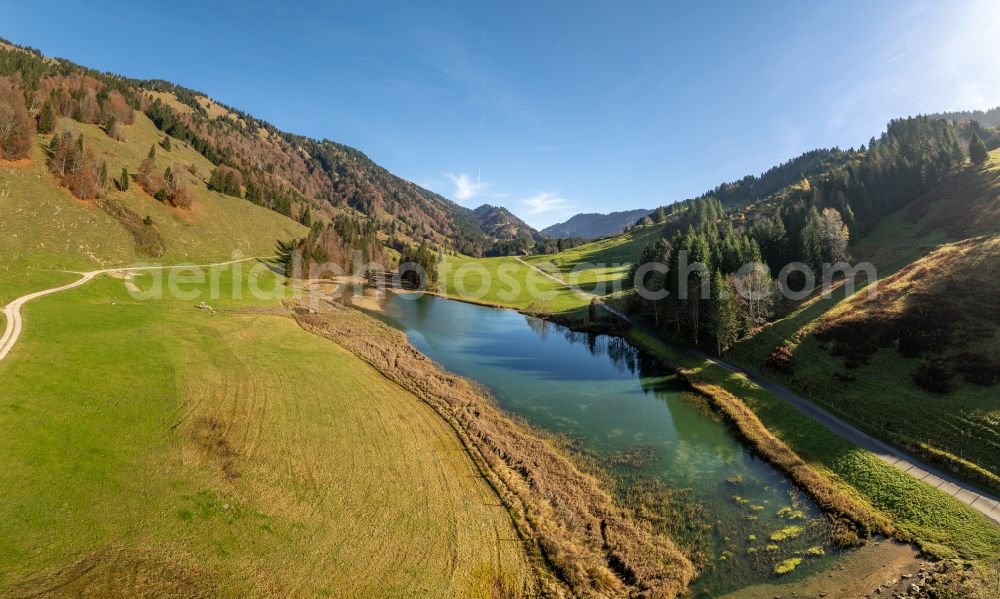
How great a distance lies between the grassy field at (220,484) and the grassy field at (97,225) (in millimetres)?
26412

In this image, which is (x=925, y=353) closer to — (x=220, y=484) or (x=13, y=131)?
(x=220, y=484)

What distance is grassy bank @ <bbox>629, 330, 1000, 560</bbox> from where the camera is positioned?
20938 millimetres

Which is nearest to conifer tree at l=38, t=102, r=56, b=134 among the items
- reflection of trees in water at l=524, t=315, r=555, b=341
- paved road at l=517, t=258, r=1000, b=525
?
reflection of trees in water at l=524, t=315, r=555, b=341

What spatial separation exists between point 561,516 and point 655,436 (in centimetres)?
1662

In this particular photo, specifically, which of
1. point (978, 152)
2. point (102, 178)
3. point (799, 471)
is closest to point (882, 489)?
point (799, 471)

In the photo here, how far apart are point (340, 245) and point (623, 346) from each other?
10310cm

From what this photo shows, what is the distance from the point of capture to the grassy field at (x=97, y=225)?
171 feet

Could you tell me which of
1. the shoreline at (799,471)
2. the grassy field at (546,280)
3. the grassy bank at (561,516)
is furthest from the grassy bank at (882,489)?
the grassy field at (546,280)

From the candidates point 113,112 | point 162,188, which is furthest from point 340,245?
point 113,112

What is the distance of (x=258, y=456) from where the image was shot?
23438mm

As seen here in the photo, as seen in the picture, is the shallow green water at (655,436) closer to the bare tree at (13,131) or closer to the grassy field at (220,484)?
the grassy field at (220,484)

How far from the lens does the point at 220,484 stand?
66.7ft

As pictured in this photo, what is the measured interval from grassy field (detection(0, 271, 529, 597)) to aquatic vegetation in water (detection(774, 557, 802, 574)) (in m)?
13.1

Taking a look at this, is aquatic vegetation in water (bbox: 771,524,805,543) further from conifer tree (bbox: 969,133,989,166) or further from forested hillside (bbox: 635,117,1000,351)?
conifer tree (bbox: 969,133,989,166)
